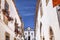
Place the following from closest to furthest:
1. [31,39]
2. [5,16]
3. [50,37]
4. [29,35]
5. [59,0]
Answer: [59,0] < [50,37] < [5,16] < [31,39] < [29,35]

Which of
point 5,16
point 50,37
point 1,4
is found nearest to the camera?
point 50,37

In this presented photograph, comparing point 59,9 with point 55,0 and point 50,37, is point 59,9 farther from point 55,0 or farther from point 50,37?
point 50,37

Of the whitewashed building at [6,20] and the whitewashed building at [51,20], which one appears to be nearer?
the whitewashed building at [51,20]

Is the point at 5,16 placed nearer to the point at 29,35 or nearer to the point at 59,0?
the point at 59,0

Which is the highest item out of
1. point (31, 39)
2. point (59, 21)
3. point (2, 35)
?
point (59, 21)

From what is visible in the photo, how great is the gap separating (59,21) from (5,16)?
544 centimetres

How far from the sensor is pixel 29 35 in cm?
3944

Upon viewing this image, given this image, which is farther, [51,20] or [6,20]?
[6,20]

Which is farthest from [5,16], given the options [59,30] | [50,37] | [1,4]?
[59,30]

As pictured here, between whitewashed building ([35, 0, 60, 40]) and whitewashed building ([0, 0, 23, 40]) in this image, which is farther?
whitewashed building ([0, 0, 23, 40])

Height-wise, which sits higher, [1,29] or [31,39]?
[1,29]

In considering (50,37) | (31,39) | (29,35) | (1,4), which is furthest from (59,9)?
(29,35)

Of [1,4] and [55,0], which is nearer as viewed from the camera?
[55,0]

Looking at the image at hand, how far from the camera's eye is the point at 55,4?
5.39 metres
